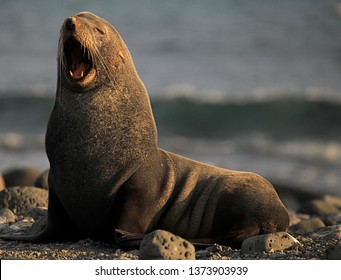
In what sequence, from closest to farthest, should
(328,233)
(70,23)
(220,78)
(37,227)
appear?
(70,23), (37,227), (328,233), (220,78)

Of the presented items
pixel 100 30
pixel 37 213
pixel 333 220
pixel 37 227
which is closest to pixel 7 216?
pixel 37 213

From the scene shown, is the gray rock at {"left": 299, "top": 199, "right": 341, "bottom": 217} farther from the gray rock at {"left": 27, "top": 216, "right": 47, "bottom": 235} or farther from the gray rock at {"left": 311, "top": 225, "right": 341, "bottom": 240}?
the gray rock at {"left": 27, "top": 216, "right": 47, "bottom": 235}

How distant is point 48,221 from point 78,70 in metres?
1.34

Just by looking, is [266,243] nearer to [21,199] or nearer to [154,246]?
[154,246]

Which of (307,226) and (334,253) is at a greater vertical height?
(334,253)

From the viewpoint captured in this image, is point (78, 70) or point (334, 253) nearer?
point (334, 253)

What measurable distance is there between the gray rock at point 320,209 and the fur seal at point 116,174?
12.8ft

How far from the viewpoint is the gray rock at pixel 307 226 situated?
8.71m

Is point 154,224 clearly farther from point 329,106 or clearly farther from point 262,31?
point 262,31

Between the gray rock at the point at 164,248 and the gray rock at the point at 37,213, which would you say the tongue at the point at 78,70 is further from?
the gray rock at the point at 37,213

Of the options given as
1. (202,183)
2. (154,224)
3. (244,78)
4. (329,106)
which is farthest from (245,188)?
(244,78)

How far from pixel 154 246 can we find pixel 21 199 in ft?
11.9

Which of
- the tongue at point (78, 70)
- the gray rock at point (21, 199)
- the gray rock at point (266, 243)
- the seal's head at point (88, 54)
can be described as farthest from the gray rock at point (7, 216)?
the gray rock at point (266, 243)

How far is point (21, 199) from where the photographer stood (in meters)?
8.78
